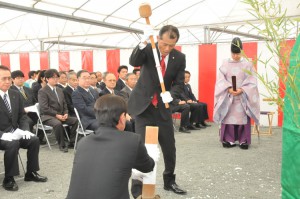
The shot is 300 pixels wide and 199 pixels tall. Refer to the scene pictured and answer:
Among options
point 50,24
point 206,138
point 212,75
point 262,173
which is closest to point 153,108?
point 262,173

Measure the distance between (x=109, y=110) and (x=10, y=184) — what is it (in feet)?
6.46

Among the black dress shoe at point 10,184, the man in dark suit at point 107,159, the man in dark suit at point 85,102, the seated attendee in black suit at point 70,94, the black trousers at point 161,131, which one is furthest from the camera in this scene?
the seated attendee in black suit at point 70,94

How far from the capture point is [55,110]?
4.73m

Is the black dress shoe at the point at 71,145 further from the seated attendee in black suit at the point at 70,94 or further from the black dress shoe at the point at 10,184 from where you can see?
the black dress shoe at the point at 10,184

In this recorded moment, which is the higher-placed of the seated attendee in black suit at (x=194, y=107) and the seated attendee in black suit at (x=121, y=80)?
the seated attendee in black suit at (x=121, y=80)

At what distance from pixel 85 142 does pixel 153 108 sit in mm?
1111

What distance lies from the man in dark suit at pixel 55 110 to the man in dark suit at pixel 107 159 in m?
3.16

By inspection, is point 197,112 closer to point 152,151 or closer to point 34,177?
point 34,177

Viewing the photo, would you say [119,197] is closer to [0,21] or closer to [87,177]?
[87,177]

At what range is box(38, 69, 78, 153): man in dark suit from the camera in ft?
15.0

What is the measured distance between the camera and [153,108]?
2.58 metres

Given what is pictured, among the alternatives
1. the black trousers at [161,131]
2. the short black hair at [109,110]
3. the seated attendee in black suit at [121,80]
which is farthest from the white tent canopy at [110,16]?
the short black hair at [109,110]

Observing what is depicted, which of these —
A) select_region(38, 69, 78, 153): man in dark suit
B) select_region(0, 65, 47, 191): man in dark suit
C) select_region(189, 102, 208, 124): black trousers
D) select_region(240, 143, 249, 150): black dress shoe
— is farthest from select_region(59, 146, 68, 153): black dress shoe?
select_region(189, 102, 208, 124): black trousers

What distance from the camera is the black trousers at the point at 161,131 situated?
2.56 metres
